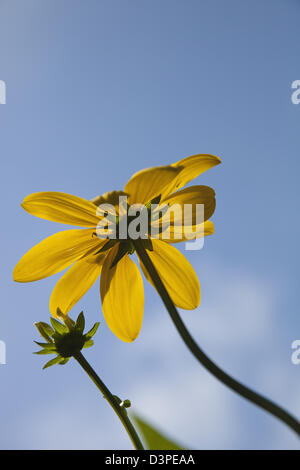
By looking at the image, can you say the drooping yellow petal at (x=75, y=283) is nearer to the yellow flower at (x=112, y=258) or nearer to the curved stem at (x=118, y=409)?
the yellow flower at (x=112, y=258)

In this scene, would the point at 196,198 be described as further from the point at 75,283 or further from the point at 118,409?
the point at 118,409

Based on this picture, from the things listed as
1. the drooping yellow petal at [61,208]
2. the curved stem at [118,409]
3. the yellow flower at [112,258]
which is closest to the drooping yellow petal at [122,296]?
the yellow flower at [112,258]

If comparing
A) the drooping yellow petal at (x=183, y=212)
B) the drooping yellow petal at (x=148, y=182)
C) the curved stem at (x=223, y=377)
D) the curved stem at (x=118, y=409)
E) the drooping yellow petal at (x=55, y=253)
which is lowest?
the curved stem at (x=118, y=409)

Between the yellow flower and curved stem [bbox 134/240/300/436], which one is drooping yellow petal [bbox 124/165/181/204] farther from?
curved stem [bbox 134/240/300/436]

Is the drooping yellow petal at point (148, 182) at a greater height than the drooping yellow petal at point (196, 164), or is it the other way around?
the drooping yellow petal at point (196, 164)

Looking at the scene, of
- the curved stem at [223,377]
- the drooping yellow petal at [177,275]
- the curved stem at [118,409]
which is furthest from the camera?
the drooping yellow petal at [177,275]

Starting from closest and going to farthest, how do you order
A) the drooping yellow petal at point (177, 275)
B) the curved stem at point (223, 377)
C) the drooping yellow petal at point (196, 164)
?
the curved stem at point (223, 377) → the drooping yellow petal at point (196, 164) → the drooping yellow petal at point (177, 275)

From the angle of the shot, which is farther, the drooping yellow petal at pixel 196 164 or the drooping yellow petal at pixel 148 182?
the drooping yellow petal at pixel 196 164
